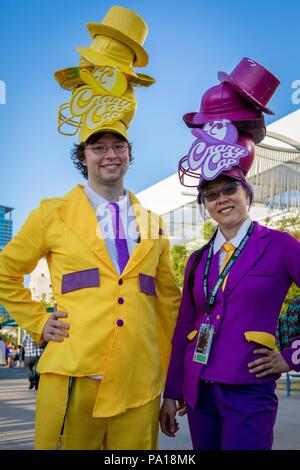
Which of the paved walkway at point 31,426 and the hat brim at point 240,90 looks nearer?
the hat brim at point 240,90

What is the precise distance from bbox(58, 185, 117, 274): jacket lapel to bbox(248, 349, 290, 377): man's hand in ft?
2.36

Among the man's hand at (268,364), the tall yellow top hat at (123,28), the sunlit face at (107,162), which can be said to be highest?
the tall yellow top hat at (123,28)

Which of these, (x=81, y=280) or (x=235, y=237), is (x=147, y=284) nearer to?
(x=81, y=280)

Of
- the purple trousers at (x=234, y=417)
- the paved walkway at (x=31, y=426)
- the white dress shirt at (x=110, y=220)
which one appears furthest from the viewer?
the paved walkway at (x=31, y=426)

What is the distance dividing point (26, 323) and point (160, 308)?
646 mm

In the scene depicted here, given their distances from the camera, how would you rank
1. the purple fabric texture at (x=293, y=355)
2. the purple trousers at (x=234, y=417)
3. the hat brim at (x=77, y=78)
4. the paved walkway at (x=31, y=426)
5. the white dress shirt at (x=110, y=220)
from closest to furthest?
the purple trousers at (x=234, y=417)
the purple fabric texture at (x=293, y=355)
the white dress shirt at (x=110, y=220)
the hat brim at (x=77, y=78)
the paved walkway at (x=31, y=426)

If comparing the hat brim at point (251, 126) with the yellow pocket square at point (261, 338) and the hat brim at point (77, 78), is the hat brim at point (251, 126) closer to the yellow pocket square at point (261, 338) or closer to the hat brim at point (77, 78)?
the hat brim at point (77, 78)

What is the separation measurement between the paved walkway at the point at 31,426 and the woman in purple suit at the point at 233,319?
287 centimetres

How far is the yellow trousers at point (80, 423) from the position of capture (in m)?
2.78

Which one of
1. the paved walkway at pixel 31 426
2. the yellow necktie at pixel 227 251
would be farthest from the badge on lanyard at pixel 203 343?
the paved walkway at pixel 31 426

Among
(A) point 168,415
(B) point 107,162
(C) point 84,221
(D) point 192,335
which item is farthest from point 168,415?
(B) point 107,162

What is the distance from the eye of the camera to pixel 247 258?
2.79 m
